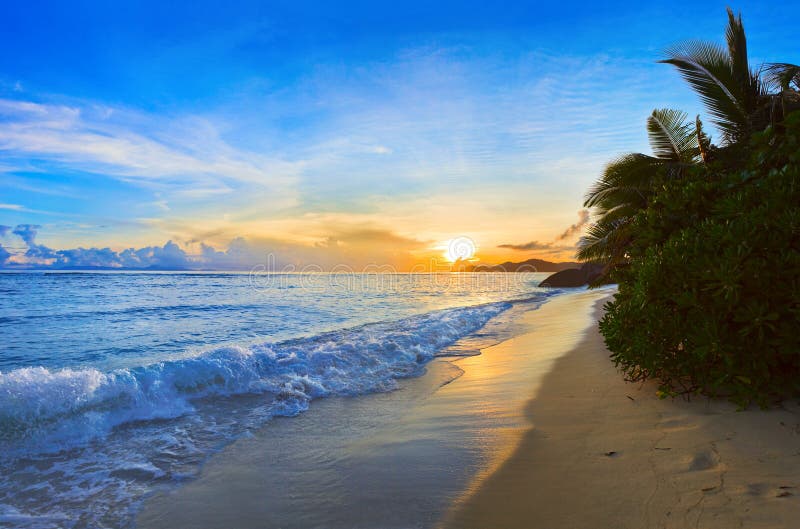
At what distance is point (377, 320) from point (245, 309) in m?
8.53

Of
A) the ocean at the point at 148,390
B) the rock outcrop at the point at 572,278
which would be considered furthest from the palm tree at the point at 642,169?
the rock outcrop at the point at 572,278

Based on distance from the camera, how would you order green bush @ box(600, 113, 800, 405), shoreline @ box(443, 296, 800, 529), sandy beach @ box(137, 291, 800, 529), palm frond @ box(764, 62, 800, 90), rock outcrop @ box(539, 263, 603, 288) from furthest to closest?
rock outcrop @ box(539, 263, 603, 288) < palm frond @ box(764, 62, 800, 90) < green bush @ box(600, 113, 800, 405) < sandy beach @ box(137, 291, 800, 529) < shoreline @ box(443, 296, 800, 529)

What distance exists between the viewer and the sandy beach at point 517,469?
291 cm

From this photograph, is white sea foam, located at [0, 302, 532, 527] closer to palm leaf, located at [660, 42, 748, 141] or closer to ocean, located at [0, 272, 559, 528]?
ocean, located at [0, 272, 559, 528]

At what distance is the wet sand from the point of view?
3.27m

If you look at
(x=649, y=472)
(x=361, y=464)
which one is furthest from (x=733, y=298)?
(x=361, y=464)

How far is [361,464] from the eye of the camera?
4113 millimetres

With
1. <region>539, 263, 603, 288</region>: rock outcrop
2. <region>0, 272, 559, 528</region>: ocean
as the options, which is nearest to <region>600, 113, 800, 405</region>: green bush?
<region>0, 272, 559, 528</region>: ocean

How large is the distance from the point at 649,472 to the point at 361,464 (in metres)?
2.58

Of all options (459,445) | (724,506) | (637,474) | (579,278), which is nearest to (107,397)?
(459,445)

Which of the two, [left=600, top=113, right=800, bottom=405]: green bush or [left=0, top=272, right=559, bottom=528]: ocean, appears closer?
[left=600, top=113, right=800, bottom=405]: green bush

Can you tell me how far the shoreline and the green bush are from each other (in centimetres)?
39

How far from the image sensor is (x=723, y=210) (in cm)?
466

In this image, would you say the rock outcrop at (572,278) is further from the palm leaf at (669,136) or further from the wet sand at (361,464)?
the wet sand at (361,464)
